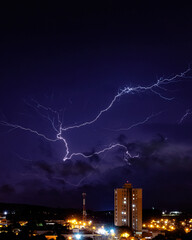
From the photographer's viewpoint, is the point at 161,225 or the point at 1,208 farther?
the point at 1,208

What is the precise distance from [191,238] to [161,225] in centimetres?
2407

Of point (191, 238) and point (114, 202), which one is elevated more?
point (114, 202)

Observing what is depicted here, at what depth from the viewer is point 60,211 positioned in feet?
302

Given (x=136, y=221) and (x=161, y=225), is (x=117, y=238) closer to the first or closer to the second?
(x=136, y=221)

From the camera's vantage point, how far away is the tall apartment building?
37.7 m

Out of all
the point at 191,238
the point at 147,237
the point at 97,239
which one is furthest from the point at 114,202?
the point at 191,238

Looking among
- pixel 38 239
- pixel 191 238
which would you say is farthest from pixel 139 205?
pixel 38 239

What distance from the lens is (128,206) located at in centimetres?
3822

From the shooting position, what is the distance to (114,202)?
39094 mm

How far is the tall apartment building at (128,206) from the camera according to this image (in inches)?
1484

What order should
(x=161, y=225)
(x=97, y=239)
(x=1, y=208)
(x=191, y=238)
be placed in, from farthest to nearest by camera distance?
(x=1, y=208) < (x=161, y=225) < (x=97, y=239) < (x=191, y=238)

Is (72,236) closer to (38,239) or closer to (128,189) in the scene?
(38,239)

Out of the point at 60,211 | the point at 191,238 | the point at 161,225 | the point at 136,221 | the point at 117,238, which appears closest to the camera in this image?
the point at 191,238

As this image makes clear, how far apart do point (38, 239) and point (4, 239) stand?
6.27 feet
